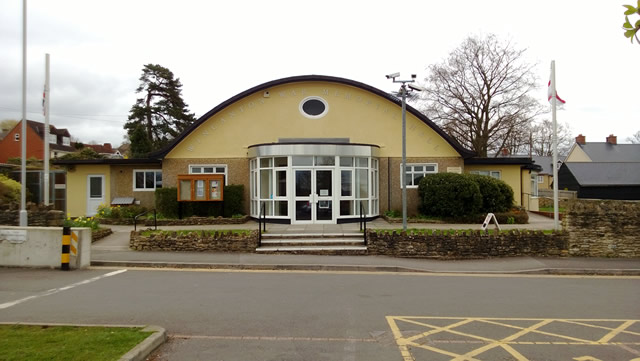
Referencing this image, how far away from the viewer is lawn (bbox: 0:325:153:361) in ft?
15.7

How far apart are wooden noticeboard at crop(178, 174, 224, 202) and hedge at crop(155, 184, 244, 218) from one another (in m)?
0.41

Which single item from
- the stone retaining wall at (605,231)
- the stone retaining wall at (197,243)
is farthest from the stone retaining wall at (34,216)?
the stone retaining wall at (605,231)

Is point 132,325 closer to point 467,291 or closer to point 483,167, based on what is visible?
point 467,291

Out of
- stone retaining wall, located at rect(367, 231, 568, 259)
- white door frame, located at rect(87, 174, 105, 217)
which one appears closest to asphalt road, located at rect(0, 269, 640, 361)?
stone retaining wall, located at rect(367, 231, 568, 259)

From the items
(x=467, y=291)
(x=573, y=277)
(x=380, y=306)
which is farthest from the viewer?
(x=573, y=277)

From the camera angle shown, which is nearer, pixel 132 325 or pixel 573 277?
pixel 132 325

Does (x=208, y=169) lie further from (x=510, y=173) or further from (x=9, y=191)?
(x=510, y=173)

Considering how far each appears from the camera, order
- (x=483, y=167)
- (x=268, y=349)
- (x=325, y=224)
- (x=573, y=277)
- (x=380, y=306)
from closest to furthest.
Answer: (x=268, y=349) < (x=380, y=306) < (x=573, y=277) < (x=325, y=224) < (x=483, y=167)

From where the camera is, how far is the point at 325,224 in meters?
17.2

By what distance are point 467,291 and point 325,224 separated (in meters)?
8.59

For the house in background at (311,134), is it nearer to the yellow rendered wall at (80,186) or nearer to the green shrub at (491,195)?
the yellow rendered wall at (80,186)

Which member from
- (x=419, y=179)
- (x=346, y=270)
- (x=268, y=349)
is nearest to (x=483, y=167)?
(x=419, y=179)

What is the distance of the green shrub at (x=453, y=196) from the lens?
17781 millimetres

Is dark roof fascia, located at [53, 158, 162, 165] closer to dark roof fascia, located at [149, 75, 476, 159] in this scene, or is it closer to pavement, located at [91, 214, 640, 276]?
dark roof fascia, located at [149, 75, 476, 159]
